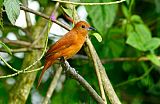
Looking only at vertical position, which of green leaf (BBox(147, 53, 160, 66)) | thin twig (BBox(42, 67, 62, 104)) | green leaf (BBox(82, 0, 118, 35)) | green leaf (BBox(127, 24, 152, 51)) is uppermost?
green leaf (BBox(82, 0, 118, 35))

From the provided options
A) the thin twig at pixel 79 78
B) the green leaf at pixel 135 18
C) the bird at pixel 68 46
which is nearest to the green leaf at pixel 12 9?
the thin twig at pixel 79 78

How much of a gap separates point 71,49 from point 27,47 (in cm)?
66

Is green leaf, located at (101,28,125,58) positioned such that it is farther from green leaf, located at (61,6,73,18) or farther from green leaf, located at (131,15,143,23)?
green leaf, located at (61,6,73,18)

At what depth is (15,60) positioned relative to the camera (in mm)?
3623

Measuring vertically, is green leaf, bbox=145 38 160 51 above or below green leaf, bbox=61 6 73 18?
below

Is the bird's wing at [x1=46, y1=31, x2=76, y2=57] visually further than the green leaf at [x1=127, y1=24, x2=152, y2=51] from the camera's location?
No

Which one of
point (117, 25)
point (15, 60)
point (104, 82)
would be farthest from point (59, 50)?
point (117, 25)

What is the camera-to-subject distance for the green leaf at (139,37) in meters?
3.41

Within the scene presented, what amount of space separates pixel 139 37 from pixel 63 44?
1.01 m

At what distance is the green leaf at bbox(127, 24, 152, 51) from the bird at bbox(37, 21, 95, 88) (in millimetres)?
732

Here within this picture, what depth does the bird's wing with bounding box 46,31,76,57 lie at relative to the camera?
8.28ft

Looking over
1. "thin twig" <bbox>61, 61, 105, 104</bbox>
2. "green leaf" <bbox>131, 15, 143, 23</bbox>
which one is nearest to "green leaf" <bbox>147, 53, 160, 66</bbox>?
"green leaf" <bbox>131, 15, 143, 23</bbox>

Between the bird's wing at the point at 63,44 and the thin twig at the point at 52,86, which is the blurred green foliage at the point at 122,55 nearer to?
the thin twig at the point at 52,86

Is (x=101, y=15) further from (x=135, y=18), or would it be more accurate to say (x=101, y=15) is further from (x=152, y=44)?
(x=135, y=18)
